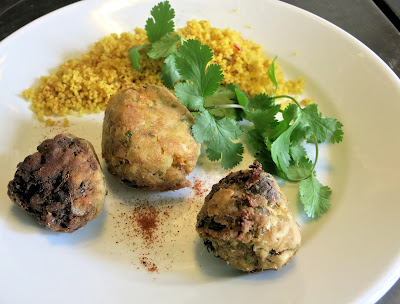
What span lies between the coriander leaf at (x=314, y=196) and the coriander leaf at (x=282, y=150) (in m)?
0.14

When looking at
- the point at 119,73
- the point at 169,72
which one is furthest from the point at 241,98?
the point at 119,73

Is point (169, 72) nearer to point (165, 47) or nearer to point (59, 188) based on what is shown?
point (165, 47)

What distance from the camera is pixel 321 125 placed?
241 centimetres

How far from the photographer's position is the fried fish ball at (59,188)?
1907 millimetres

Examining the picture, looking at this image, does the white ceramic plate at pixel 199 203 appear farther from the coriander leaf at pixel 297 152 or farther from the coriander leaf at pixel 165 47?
the coriander leaf at pixel 165 47

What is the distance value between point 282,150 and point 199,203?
1.83 feet

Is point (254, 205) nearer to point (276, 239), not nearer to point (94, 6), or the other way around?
point (276, 239)

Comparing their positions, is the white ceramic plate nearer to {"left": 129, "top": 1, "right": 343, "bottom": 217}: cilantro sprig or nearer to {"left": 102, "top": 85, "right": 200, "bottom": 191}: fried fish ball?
{"left": 129, "top": 1, "right": 343, "bottom": 217}: cilantro sprig

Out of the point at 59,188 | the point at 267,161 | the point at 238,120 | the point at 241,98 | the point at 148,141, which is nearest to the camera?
the point at 59,188

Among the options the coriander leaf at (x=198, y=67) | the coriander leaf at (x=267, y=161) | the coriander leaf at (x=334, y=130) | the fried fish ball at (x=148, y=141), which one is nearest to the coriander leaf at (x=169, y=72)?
the coriander leaf at (x=198, y=67)

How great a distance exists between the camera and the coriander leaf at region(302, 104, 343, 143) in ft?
7.87

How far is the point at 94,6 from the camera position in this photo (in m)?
3.00

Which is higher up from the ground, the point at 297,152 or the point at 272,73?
the point at 272,73

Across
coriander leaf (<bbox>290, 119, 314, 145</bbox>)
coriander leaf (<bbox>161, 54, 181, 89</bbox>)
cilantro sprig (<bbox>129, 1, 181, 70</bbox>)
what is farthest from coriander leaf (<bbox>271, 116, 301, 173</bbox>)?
cilantro sprig (<bbox>129, 1, 181, 70</bbox>)
